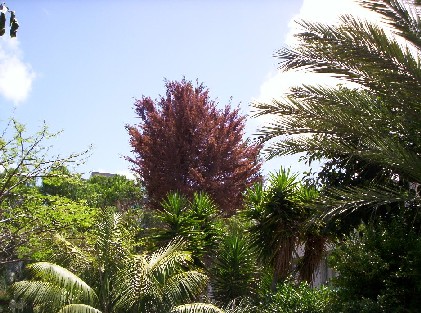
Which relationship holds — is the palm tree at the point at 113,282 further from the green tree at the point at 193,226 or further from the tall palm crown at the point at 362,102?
the tall palm crown at the point at 362,102

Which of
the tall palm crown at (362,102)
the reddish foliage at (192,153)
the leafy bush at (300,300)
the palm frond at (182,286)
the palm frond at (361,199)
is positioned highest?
the reddish foliage at (192,153)

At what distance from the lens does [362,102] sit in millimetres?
9555

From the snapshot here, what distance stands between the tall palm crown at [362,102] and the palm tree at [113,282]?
113 inches

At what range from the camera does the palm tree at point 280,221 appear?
11.9 m

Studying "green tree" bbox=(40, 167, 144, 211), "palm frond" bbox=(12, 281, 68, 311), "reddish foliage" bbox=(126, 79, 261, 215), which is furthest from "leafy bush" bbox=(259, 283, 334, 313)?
"green tree" bbox=(40, 167, 144, 211)

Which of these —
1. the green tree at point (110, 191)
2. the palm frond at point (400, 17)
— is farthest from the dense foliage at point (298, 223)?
the green tree at point (110, 191)

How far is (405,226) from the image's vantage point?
32.1 ft

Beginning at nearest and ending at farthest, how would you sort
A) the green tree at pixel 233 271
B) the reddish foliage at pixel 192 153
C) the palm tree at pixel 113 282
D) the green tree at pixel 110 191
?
the palm tree at pixel 113 282
the green tree at pixel 233 271
the reddish foliage at pixel 192 153
the green tree at pixel 110 191

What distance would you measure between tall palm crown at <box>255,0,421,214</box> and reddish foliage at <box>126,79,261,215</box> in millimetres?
11165

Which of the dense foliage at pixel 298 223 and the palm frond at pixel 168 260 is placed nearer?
the dense foliage at pixel 298 223

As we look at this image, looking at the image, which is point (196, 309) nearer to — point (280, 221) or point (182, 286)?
point (182, 286)

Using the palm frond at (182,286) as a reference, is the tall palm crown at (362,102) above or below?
above

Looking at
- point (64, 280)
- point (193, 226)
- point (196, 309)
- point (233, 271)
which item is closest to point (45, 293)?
point (64, 280)

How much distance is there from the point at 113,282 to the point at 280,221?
11.2 feet
